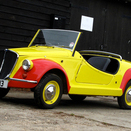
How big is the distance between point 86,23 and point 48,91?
637 cm

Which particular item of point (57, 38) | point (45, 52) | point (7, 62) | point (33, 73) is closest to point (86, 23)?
point (57, 38)

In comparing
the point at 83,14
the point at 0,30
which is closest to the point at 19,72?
the point at 0,30

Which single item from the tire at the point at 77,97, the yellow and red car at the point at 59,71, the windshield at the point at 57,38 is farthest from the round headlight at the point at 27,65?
the tire at the point at 77,97

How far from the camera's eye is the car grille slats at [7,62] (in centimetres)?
593

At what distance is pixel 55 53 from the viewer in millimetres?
6242

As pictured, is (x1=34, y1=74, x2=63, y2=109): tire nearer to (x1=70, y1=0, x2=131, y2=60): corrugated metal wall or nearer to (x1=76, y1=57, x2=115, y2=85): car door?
(x1=76, y1=57, x2=115, y2=85): car door

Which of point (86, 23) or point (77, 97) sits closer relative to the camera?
point (77, 97)

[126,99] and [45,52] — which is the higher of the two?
[45,52]

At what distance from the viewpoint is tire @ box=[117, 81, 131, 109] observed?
7.50 m

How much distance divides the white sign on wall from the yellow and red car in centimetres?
399

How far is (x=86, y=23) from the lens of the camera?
11922 millimetres

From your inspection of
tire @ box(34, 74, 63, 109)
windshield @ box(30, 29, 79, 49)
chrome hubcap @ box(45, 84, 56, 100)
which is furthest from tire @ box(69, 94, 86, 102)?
chrome hubcap @ box(45, 84, 56, 100)

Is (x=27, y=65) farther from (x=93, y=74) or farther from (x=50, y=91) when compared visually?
(x=93, y=74)

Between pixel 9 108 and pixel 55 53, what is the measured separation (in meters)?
1.37
